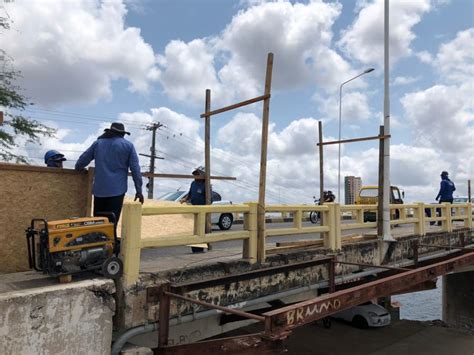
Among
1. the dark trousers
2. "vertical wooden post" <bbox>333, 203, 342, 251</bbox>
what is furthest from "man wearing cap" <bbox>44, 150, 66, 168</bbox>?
"vertical wooden post" <bbox>333, 203, 342, 251</bbox>

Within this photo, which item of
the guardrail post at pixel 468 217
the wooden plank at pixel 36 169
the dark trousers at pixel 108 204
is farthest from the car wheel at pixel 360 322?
the wooden plank at pixel 36 169

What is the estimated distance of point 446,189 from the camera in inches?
578

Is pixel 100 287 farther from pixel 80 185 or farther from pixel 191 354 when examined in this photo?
pixel 80 185

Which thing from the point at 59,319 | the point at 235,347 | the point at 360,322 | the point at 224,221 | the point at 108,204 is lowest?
the point at 360,322

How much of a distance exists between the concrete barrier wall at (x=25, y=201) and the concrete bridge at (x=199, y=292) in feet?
1.49

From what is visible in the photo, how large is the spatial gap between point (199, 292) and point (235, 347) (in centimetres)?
94

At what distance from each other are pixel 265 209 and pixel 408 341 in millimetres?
9366

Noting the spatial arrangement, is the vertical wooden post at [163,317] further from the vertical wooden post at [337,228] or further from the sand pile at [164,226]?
the vertical wooden post at [337,228]

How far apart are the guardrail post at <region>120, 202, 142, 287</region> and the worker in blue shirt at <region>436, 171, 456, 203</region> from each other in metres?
13.2

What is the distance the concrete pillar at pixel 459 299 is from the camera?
1833cm

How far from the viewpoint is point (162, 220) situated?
876 cm

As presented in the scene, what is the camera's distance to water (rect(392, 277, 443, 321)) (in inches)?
973

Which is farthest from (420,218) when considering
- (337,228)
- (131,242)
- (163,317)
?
(131,242)

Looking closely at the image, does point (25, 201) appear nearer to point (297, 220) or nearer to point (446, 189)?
point (297, 220)
